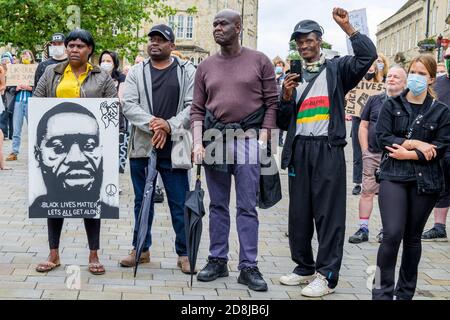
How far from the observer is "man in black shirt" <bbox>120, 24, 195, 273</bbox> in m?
6.55

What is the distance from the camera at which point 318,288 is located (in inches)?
237

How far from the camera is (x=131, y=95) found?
663 cm

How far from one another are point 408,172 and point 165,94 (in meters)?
2.24

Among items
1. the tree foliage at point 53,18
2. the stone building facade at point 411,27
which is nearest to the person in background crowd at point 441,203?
the tree foliage at point 53,18

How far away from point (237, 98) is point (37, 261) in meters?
2.38

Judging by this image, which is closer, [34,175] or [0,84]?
[34,175]

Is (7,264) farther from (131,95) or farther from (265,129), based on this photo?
(265,129)

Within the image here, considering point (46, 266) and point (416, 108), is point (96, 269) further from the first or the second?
point (416, 108)

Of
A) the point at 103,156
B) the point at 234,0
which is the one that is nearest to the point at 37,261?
the point at 103,156

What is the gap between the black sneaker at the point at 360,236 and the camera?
8344 millimetres

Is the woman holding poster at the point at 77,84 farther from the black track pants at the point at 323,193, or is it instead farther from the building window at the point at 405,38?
the building window at the point at 405,38

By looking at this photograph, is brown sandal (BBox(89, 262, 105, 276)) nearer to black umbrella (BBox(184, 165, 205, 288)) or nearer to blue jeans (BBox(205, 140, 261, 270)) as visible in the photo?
black umbrella (BBox(184, 165, 205, 288))

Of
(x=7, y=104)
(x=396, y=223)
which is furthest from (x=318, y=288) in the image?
(x=7, y=104)

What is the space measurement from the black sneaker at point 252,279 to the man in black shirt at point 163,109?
0.55 metres
